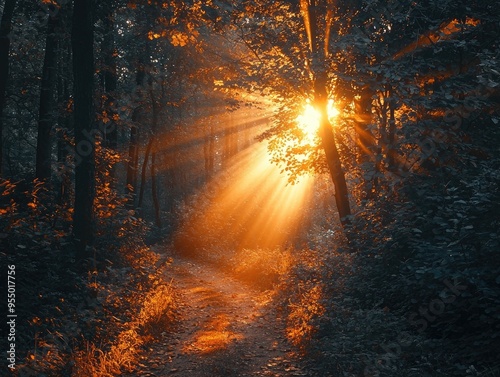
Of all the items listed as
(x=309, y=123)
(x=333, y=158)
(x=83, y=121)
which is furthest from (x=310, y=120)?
(x=83, y=121)

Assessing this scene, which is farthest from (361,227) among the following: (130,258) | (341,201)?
(130,258)

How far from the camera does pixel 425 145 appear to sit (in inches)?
368

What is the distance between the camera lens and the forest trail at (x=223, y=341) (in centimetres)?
847

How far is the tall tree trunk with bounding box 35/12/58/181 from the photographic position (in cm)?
1476

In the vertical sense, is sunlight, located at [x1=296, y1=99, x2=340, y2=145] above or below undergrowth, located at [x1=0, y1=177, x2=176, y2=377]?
above

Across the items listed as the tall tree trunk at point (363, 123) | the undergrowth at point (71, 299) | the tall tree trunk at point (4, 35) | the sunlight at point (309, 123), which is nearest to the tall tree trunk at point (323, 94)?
the sunlight at point (309, 123)

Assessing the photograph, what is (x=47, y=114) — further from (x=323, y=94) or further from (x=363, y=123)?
(x=363, y=123)

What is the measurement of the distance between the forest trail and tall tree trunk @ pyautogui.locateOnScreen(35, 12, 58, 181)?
244 inches

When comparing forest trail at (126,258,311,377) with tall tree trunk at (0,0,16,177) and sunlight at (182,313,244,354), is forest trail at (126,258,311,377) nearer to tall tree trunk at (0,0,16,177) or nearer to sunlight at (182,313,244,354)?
sunlight at (182,313,244,354)

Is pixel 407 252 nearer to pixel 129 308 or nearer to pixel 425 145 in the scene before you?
pixel 425 145

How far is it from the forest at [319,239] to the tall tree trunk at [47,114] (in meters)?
0.07

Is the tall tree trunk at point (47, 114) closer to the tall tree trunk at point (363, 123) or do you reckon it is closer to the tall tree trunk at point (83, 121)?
the tall tree trunk at point (83, 121)

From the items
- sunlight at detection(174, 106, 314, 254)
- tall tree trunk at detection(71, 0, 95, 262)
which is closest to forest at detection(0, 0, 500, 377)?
tall tree trunk at detection(71, 0, 95, 262)

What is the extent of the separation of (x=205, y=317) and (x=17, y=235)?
18.2 ft
